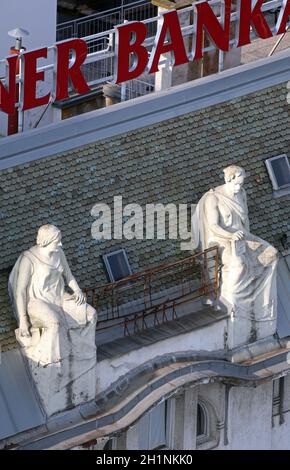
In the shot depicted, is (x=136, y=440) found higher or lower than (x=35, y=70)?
lower

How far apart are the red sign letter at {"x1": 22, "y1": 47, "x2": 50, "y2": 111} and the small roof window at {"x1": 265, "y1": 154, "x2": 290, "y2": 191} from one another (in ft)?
27.1

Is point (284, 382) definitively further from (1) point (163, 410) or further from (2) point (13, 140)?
(2) point (13, 140)

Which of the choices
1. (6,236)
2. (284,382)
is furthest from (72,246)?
(284,382)

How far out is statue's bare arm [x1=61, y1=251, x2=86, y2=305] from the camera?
91875 millimetres

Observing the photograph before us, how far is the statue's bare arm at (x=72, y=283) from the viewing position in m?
91.9

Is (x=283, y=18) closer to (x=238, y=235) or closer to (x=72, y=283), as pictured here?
(x=238, y=235)

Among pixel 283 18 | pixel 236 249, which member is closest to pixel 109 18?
pixel 283 18

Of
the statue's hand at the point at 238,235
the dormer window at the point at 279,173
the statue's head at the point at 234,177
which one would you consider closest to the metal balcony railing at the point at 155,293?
the statue's hand at the point at 238,235

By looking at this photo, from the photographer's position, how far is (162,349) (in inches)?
3770

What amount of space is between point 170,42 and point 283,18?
5.68 m

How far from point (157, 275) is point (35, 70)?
25.7 feet

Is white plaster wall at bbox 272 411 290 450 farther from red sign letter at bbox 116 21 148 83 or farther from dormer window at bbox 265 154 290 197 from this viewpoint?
red sign letter at bbox 116 21 148 83

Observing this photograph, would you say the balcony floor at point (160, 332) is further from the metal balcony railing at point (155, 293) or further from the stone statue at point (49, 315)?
the stone statue at point (49, 315)

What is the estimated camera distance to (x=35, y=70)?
321ft
